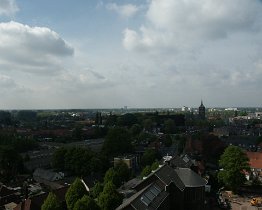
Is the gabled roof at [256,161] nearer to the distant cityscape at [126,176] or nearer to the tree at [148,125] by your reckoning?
the distant cityscape at [126,176]

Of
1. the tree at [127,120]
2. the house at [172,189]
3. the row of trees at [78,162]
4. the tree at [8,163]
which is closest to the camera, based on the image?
the house at [172,189]

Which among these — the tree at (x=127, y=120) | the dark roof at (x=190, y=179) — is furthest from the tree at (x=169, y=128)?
the dark roof at (x=190, y=179)

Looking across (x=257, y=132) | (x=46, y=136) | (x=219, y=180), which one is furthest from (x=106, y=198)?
(x=257, y=132)

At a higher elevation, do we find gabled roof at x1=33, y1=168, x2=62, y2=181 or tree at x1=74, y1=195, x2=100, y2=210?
tree at x1=74, y1=195, x2=100, y2=210

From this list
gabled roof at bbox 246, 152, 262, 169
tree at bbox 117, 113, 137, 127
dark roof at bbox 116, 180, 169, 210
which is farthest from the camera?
tree at bbox 117, 113, 137, 127

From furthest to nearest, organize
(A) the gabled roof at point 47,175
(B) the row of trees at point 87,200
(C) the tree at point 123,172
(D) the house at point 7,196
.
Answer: (A) the gabled roof at point 47,175, (C) the tree at point 123,172, (D) the house at point 7,196, (B) the row of trees at point 87,200

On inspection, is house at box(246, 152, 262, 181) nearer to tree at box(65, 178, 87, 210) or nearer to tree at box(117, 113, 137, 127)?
tree at box(65, 178, 87, 210)

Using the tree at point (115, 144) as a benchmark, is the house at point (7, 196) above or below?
below

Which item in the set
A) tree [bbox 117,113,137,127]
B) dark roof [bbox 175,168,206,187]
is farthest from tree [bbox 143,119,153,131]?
dark roof [bbox 175,168,206,187]

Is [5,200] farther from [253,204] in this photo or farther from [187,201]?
[253,204]
